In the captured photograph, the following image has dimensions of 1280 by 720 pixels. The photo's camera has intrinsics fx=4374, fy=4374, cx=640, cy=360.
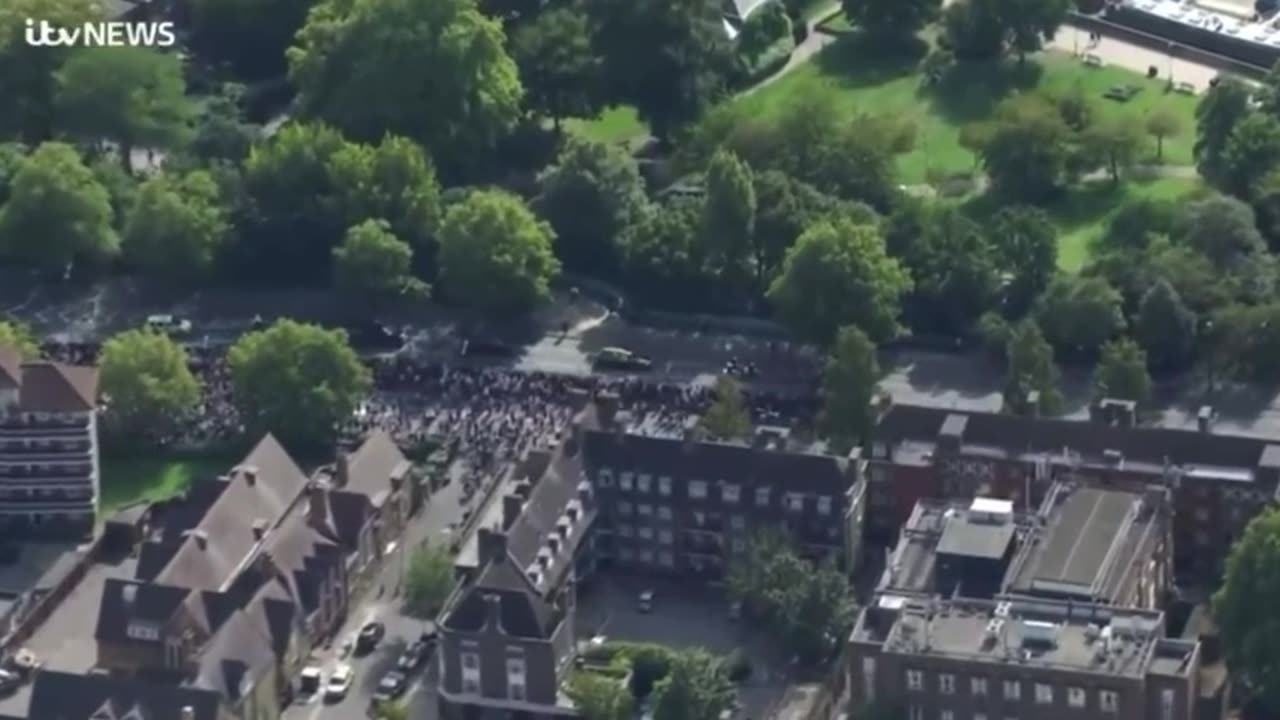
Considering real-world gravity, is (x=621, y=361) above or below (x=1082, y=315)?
below

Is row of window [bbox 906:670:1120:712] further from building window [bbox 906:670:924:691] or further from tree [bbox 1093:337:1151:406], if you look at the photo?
tree [bbox 1093:337:1151:406]

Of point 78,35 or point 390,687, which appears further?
point 78,35

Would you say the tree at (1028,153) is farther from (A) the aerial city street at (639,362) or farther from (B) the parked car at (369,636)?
→ (B) the parked car at (369,636)

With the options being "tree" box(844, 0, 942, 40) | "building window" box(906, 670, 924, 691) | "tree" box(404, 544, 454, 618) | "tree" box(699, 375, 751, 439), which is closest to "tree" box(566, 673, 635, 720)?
"tree" box(404, 544, 454, 618)

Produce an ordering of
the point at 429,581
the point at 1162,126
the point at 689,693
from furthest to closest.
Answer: the point at 1162,126, the point at 429,581, the point at 689,693

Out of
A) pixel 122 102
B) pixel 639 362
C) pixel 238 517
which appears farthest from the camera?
pixel 122 102

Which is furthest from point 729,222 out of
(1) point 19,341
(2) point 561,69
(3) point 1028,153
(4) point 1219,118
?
(1) point 19,341

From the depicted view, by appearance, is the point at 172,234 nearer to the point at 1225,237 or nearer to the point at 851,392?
the point at 851,392

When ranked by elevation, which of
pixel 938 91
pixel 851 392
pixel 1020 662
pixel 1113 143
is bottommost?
pixel 938 91
